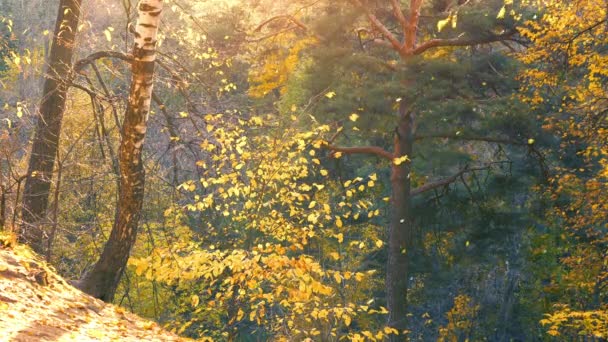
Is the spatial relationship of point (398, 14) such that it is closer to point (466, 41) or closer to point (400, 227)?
point (466, 41)

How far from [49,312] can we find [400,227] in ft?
40.0

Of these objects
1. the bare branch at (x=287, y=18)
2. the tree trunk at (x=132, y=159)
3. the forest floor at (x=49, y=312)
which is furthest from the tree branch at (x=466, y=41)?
the forest floor at (x=49, y=312)

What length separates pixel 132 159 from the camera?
7.57 meters

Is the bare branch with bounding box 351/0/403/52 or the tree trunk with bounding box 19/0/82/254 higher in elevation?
the bare branch with bounding box 351/0/403/52

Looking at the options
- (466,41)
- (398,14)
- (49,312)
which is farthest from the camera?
(398,14)

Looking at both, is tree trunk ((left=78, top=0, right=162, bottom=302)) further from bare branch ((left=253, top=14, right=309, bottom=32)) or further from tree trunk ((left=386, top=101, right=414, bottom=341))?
tree trunk ((left=386, top=101, right=414, bottom=341))

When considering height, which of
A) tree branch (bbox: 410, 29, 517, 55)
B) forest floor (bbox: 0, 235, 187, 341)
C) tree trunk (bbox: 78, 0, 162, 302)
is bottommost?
forest floor (bbox: 0, 235, 187, 341)

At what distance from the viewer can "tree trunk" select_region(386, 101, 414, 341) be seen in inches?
671

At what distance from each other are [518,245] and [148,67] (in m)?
23.9

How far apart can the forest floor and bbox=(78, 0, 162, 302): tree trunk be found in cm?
43

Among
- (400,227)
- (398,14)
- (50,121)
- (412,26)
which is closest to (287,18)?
(398,14)

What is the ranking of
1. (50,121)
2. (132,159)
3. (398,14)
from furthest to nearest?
(398,14), (50,121), (132,159)

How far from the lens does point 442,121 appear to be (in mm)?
16688

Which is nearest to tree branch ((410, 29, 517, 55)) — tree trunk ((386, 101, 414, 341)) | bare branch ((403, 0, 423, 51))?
bare branch ((403, 0, 423, 51))
